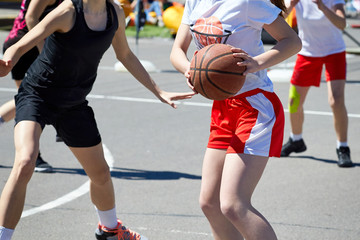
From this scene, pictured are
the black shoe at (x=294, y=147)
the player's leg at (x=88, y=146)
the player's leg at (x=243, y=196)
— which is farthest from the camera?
the black shoe at (x=294, y=147)

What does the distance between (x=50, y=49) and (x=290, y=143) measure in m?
3.98

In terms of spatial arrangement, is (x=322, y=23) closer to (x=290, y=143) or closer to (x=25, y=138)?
(x=290, y=143)

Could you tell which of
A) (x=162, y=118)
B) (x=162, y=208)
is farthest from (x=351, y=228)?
(x=162, y=118)

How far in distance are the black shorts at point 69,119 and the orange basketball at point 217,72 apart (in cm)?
107

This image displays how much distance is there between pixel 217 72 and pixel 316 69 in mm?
3949

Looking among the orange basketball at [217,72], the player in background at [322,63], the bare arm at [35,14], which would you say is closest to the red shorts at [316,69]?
the player in background at [322,63]

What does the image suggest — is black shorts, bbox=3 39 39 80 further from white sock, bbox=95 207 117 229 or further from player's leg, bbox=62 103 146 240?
white sock, bbox=95 207 117 229

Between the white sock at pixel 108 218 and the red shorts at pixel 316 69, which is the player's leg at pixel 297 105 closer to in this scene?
the red shorts at pixel 316 69

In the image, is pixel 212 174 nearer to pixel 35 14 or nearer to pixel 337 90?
pixel 35 14

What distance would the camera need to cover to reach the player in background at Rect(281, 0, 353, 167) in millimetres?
7344

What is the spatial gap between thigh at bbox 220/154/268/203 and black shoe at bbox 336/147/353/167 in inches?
141

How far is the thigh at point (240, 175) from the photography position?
377cm

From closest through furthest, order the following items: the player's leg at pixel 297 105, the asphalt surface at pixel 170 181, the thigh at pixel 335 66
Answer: the asphalt surface at pixel 170 181, the thigh at pixel 335 66, the player's leg at pixel 297 105

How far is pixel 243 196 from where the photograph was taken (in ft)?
12.4
